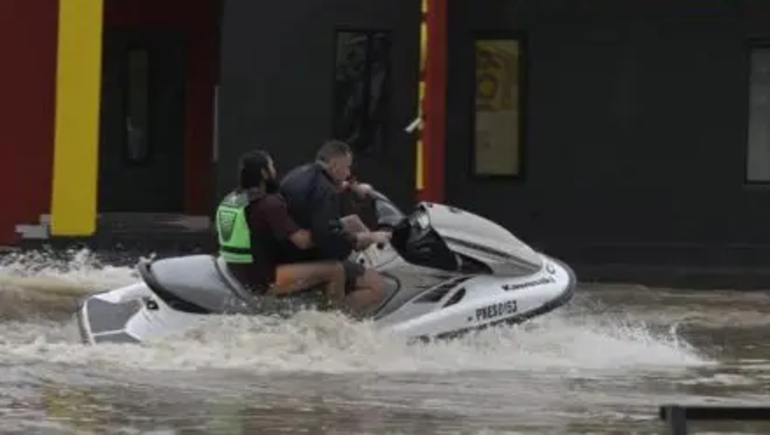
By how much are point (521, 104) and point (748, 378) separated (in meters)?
7.80

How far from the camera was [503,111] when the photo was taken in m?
17.8

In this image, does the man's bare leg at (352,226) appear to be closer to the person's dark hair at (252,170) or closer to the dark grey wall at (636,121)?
the person's dark hair at (252,170)

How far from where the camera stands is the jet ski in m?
9.81

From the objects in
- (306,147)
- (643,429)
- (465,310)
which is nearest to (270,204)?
(465,310)

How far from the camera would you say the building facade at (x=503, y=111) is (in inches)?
673

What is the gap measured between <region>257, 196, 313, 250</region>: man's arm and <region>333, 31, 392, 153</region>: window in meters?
7.64

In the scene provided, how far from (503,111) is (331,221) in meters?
8.21

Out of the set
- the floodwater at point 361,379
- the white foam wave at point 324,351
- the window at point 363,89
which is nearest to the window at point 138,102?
the window at point 363,89

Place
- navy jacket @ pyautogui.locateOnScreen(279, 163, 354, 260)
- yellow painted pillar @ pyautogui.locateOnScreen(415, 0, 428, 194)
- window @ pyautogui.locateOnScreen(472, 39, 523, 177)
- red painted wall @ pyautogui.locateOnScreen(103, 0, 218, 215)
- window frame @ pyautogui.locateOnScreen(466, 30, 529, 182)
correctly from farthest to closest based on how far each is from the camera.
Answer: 1. red painted wall @ pyautogui.locateOnScreen(103, 0, 218, 215)
2. window @ pyautogui.locateOnScreen(472, 39, 523, 177)
3. window frame @ pyautogui.locateOnScreen(466, 30, 529, 182)
4. yellow painted pillar @ pyautogui.locateOnScreen(415, 0, 428, 194)
5. navy jacket @ pyautogui.locateOnScreen(279, 163, 354, 260)

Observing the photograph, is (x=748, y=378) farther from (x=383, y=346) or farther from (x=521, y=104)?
(x=521, y=104)

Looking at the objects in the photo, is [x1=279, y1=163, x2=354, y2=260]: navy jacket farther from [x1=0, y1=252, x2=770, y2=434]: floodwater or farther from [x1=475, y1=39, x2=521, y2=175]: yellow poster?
[x1=475, y1=39, x2=521, y2=175]: yellow poster

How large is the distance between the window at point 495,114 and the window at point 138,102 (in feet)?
17.8

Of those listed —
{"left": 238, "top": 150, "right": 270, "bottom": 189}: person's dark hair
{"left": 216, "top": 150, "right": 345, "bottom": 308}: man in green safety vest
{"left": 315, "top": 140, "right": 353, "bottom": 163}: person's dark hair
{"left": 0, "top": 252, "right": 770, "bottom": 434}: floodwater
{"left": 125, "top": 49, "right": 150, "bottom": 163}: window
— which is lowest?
{"left": 0, "top": 252, "right": 770, "bottom": 434}: floodwater

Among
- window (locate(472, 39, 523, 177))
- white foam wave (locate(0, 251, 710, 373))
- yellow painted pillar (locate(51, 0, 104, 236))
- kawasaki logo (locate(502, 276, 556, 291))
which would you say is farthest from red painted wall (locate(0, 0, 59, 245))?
kawasaki logo (locate(502, 276, 556, 291))
